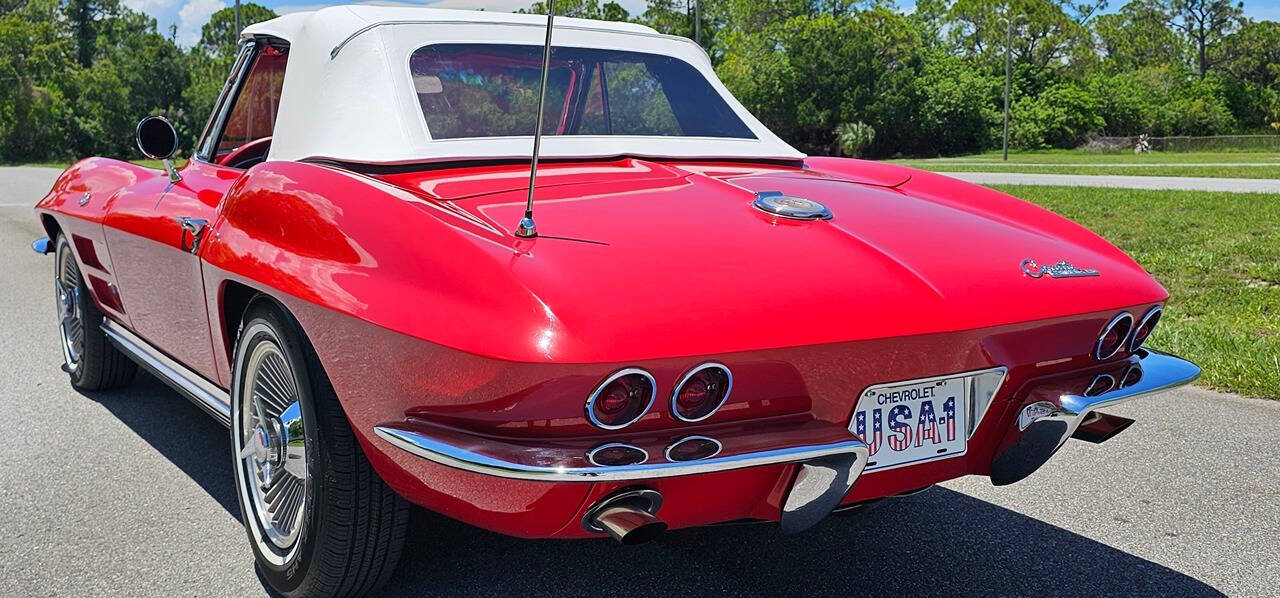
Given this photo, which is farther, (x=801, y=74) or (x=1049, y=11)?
(x=1049, y=11)

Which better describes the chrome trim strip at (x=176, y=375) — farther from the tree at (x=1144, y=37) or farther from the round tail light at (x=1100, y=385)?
the tree at (x=1144, y=37)

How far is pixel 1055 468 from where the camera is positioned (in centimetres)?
389

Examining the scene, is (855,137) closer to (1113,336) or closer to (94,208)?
(94,208)

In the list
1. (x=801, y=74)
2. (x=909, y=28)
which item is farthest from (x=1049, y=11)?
(x=801, y=74)

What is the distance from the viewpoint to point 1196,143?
152 feet

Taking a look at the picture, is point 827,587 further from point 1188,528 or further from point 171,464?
point 171,464

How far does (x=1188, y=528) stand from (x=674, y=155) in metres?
1.90

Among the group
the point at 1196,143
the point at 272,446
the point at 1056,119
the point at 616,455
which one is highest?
the point at 616,455

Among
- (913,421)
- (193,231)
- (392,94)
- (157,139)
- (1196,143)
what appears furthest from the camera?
(1196,143)

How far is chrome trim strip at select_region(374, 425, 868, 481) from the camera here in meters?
2.00

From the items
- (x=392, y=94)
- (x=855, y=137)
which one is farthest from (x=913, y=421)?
(x=855, y=137)

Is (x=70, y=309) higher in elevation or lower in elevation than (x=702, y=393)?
lower

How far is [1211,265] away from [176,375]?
692cm

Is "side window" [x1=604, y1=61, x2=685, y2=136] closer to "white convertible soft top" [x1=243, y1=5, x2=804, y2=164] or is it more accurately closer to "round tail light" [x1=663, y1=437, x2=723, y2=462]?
"white convertible soft top" [x1=243, y1=5, x2=804, y2=164]
